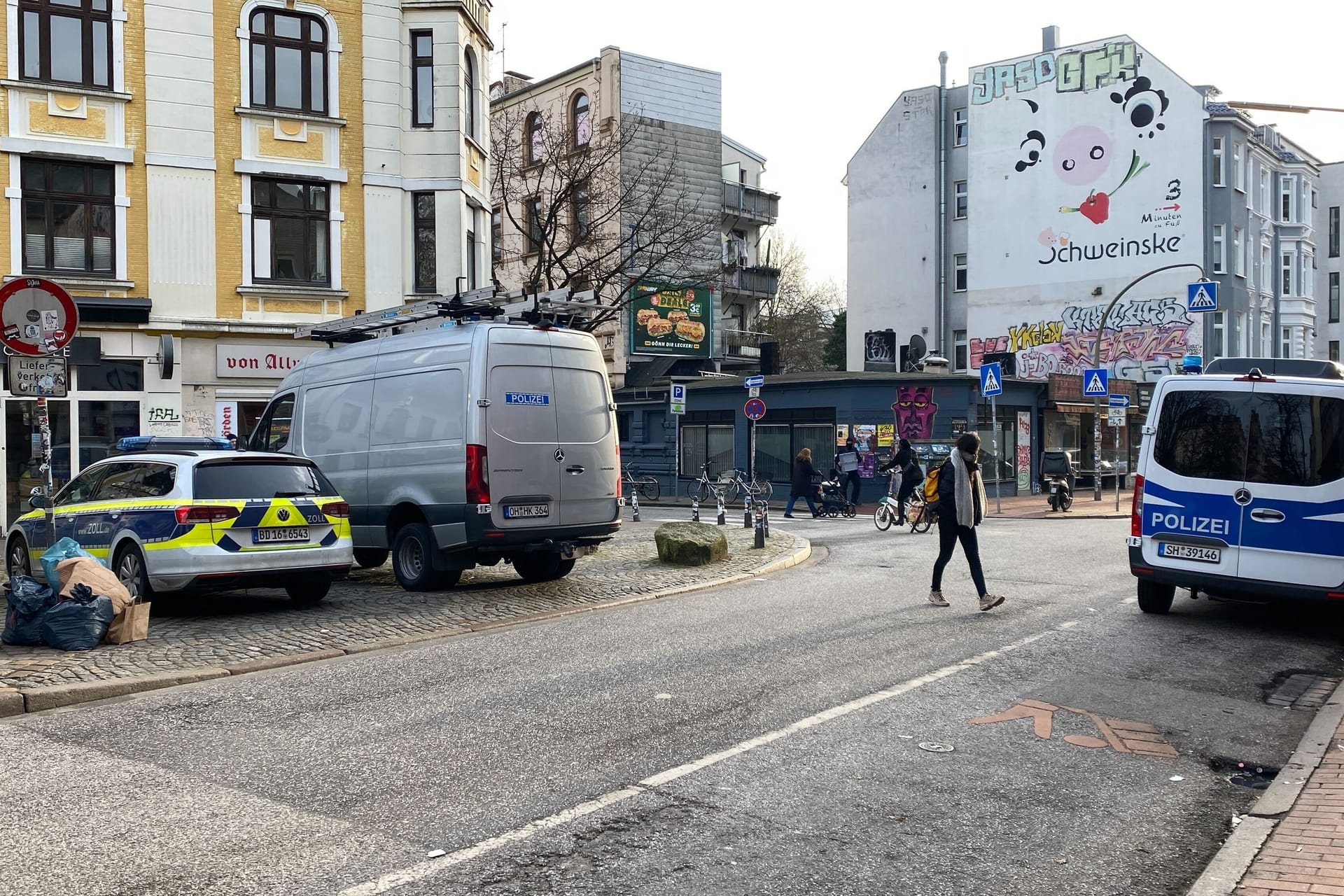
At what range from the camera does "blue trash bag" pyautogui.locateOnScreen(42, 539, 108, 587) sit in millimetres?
9195

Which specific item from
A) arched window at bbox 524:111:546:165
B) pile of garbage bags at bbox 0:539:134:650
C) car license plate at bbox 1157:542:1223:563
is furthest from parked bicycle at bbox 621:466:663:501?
pile of garbage bags at bbox 0:539:134:650

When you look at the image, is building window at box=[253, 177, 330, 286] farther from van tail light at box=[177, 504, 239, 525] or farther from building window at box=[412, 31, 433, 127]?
van tail light at box=[177, 504, 239, 525]

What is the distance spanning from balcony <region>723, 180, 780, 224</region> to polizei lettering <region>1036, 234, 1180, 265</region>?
12982mm

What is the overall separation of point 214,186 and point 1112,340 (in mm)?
34928

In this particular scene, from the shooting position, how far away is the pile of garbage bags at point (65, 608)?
8859 mm

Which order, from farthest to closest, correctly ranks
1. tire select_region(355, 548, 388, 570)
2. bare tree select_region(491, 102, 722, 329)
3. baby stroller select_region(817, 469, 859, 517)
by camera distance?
bare tree select_region(491, 102, 722, 329) < baby stroller select_region(817, 469, 859, 517) < tire select_region(355, 548, 388, 570)

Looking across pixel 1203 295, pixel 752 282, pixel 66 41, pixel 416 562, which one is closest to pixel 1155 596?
pixel 416 562

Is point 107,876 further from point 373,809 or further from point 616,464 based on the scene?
point 616,464

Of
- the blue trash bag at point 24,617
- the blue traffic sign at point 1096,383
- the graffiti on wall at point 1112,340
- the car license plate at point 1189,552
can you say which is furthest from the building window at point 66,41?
the graffiti on wall at point 1112,340

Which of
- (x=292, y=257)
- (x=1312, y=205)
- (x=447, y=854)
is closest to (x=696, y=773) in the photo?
(x=447, y=854)

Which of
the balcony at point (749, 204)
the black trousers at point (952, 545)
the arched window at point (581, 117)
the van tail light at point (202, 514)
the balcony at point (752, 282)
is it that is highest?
the arched window at point (581, 117)

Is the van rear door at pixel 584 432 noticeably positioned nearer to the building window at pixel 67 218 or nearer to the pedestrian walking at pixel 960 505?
the pedestrian walking at pixel 960 505

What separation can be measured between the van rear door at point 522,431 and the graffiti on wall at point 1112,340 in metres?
32.5

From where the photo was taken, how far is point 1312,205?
5544 centimetres
